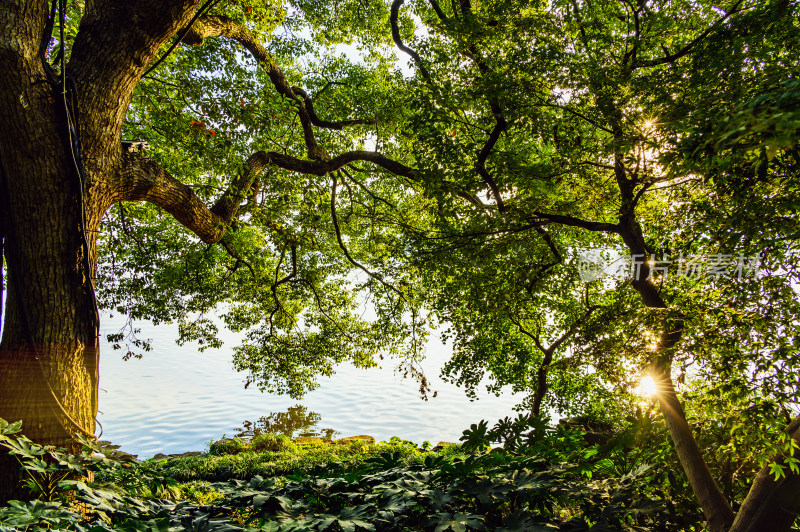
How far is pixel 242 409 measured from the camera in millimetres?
15570

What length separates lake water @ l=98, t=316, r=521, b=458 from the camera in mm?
13062

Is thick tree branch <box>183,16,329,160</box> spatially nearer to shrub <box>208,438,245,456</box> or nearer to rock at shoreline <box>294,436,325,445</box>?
rock at shoreline <box>294,436,325,445</box>

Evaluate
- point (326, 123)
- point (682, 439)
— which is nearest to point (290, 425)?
point (326, 123)

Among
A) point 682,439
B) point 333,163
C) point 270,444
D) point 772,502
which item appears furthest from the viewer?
point 270,444

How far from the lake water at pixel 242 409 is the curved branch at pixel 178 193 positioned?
6683 millimetres

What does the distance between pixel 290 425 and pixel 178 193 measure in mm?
11997

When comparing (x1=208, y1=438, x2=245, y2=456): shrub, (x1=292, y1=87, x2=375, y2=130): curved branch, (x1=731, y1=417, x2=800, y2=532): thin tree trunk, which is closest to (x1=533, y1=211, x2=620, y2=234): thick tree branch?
(x1=731, y1=417, x2=800, y2=532): thin tree trunk

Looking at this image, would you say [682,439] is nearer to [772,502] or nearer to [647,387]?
[647,387]

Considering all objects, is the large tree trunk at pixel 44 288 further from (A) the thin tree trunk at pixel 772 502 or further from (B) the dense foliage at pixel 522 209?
(A) the thin tree trunk at pixel 772 502

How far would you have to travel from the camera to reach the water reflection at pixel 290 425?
533 inches

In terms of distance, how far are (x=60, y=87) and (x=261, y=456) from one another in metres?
7.89

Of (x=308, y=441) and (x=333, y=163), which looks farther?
(x=308, y=441)

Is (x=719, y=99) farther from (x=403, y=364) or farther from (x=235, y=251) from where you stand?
(x=235, y=251)

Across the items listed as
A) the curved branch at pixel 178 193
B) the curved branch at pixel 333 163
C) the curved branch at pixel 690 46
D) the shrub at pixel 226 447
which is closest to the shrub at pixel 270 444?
the shrub at pixel 226 447
